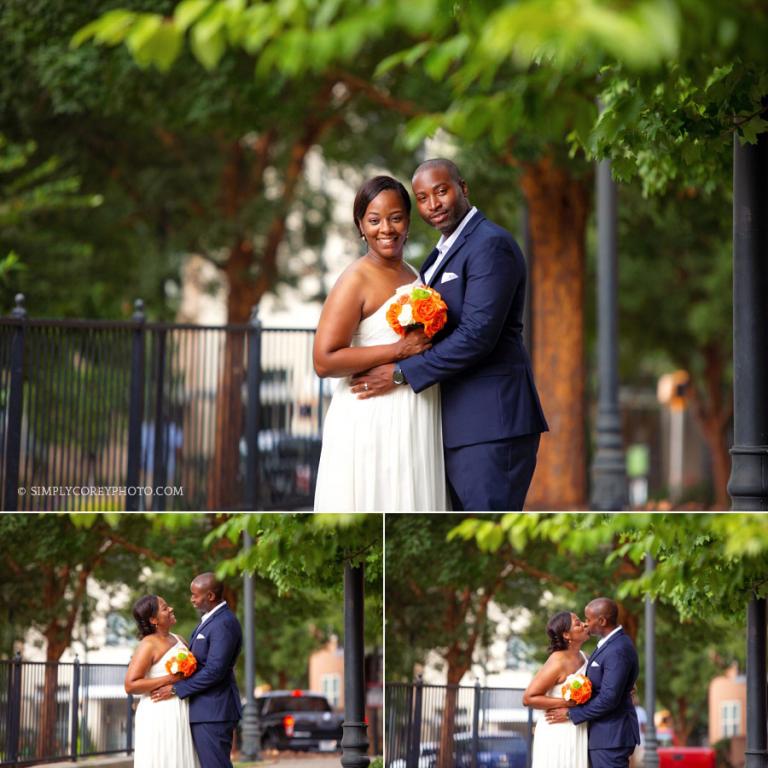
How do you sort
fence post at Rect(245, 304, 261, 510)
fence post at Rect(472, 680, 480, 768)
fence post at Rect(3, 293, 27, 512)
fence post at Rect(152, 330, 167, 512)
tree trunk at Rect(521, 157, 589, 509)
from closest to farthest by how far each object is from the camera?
fence post at Rect(472, 680, 480, 768)
fence post at Rect(3, 293, 27, 512)
fence post at Rect(152, 330, 167, 512)
fence post at Rect(245, 304, 261, 510)
tree trunk at Rect(521, 157, 589, 509)

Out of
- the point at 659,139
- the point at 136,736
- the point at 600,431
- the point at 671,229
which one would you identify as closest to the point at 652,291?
the point at 671,229

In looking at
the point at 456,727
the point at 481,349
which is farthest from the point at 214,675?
the point at 481,349

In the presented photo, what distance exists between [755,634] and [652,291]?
2591 cm

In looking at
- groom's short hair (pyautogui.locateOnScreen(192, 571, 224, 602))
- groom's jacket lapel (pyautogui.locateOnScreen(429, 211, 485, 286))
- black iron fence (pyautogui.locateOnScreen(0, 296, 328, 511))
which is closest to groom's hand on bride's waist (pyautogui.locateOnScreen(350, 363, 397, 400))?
groom's jacket lapel (pyautogui.locateOnScreen(429, 211, 485, 286))

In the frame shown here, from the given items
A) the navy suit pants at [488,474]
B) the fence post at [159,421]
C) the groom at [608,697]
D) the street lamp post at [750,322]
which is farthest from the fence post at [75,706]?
the fence post at [159,421]

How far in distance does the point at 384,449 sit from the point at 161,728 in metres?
1.60

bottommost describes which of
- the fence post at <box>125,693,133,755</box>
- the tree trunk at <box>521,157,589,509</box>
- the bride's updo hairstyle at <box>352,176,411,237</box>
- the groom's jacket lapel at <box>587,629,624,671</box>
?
the fence post at <box>125,693,133,755</box>

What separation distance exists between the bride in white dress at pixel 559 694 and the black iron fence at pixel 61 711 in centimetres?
181

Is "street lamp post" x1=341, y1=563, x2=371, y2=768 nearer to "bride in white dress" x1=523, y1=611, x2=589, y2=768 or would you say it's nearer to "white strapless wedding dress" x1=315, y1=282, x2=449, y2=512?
"white strapless wedding dress" x1=315, y1=282, x2=449, y2=512

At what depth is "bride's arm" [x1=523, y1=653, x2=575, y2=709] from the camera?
228 inches

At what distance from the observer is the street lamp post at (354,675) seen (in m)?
6.00

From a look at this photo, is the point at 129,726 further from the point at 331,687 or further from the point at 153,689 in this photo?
the point at 331,687

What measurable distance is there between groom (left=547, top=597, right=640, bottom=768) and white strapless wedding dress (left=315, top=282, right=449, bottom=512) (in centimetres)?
86

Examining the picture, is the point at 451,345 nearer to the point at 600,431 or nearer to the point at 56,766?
the point at 56,766
